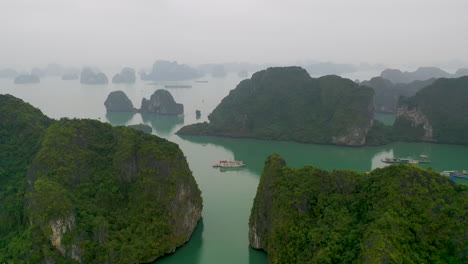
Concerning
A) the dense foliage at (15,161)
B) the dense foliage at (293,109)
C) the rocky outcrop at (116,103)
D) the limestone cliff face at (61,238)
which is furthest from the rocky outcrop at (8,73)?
the limestone cliff face at (61,238)

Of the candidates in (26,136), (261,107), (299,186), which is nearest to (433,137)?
(261,107)

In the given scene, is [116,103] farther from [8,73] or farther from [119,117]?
[8,73]

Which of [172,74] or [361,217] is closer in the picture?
[361,217]

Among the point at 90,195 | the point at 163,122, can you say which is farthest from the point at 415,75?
the point at 90,195

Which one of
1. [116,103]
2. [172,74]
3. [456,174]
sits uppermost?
[172,74]

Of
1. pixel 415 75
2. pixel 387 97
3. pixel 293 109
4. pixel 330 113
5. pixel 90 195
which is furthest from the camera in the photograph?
pixel 415 75

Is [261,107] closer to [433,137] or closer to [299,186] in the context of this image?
[433,137]

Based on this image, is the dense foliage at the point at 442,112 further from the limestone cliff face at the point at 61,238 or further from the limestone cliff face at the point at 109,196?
the limestone cliff face at the point at 61,238
